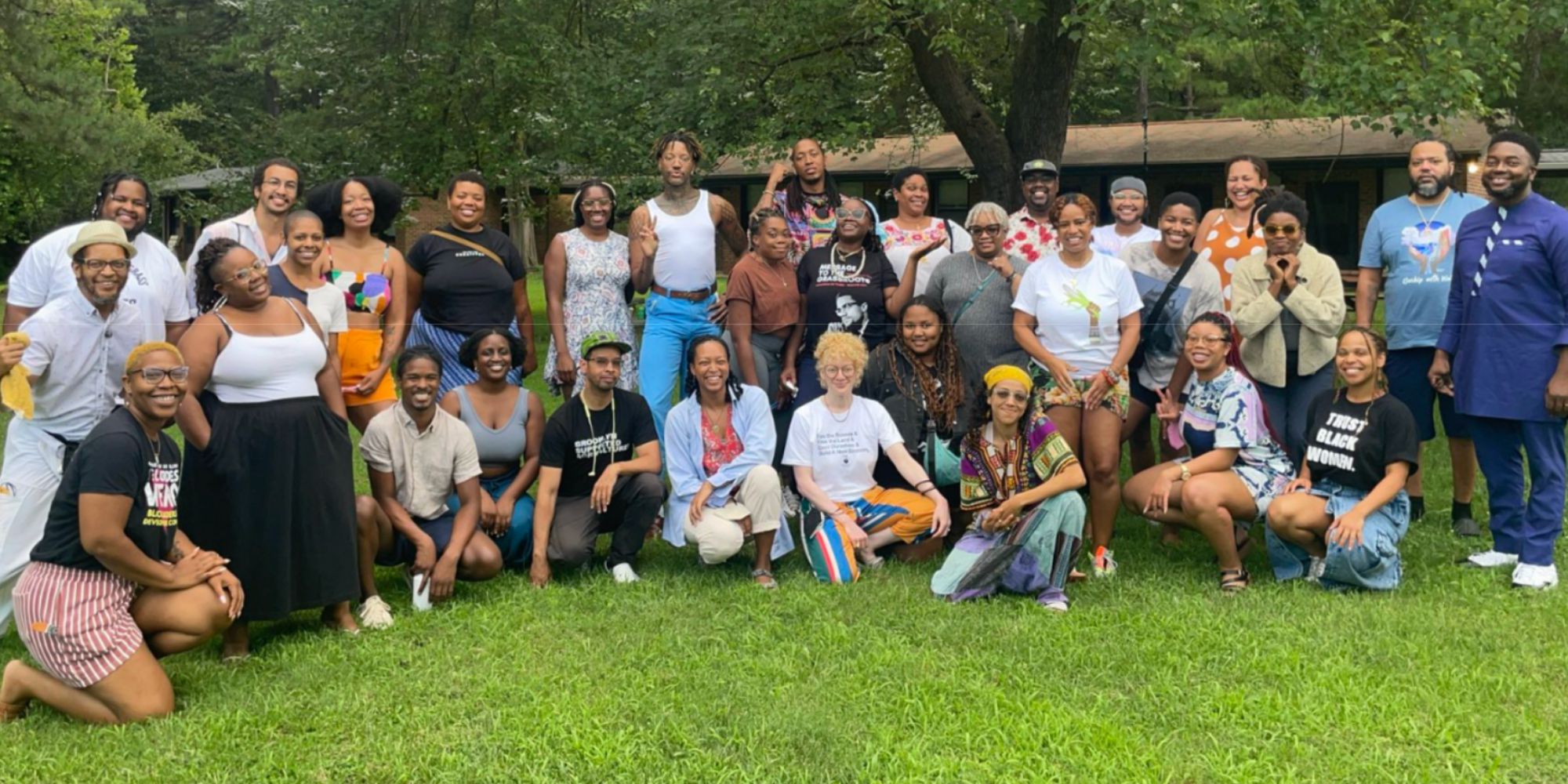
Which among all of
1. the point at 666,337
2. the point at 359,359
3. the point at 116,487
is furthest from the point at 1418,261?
the point at 116,487

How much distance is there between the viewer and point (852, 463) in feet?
19.2

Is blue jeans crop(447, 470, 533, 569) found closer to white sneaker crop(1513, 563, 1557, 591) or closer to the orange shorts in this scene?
the orange shorts

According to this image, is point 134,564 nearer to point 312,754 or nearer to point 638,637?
point 312,754

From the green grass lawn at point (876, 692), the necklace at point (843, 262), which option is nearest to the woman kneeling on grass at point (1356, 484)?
the green grass lawn at point (876, 692)

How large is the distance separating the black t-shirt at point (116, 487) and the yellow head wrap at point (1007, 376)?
10.4 feet

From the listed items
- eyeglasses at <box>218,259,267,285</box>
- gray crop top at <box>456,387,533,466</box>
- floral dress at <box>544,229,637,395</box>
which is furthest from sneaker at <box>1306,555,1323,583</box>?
eyeglasses at <box>218,259,267,285</box>

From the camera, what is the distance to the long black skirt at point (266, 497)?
4648mm

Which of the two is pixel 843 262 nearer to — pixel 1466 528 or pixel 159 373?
pixel 159 373

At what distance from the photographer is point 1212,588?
5391 mm

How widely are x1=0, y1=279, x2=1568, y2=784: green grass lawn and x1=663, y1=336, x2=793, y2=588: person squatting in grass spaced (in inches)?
11.1

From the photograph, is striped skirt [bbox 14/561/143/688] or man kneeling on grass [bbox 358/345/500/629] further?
man kneeling on grass [bbox 358/345/500/629]

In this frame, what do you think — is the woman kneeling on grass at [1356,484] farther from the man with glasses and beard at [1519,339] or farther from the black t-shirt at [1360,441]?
the man with glasses and beard at [1519,339]

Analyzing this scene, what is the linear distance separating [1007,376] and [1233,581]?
129 cm

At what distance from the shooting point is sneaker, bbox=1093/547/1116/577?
18.4 feet
